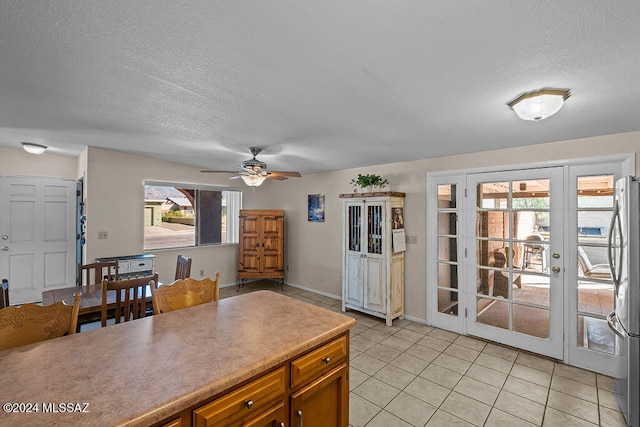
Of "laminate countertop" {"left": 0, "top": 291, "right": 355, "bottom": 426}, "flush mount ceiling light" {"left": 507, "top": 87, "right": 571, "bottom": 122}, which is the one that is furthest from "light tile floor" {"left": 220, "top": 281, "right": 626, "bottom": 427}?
"flush mount ceiling light" {"left": 507, "top": 87, "right": 571, "bottom": 122}

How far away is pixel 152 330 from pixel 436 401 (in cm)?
221

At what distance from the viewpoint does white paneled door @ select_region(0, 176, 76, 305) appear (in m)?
4.38

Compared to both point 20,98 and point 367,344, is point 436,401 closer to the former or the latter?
point 367,344

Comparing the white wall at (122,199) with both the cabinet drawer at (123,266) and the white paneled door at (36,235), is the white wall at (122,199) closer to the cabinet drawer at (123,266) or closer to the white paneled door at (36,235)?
the cabinet drawer at (123,266)

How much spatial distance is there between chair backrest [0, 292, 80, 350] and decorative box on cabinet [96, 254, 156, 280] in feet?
9.27

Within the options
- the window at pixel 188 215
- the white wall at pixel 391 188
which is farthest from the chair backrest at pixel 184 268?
the white wall at pixel 391 188

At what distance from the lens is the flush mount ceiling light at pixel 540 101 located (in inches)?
70.9

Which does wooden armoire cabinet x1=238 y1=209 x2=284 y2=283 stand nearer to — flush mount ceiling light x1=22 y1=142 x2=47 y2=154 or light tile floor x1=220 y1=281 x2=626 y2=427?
light tile floor x1=220 y1=281 x2=626 y2=427

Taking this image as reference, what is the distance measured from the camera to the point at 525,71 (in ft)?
5.28

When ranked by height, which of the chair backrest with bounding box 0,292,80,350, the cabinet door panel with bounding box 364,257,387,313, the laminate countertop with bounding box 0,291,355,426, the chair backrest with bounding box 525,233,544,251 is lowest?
the cabinet door panel with bounding box 364,257,387,313

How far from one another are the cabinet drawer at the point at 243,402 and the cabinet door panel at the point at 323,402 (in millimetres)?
138

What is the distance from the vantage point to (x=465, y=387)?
2514 millimetres

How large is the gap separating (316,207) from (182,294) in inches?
140

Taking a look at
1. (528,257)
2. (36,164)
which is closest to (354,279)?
(528,257)
